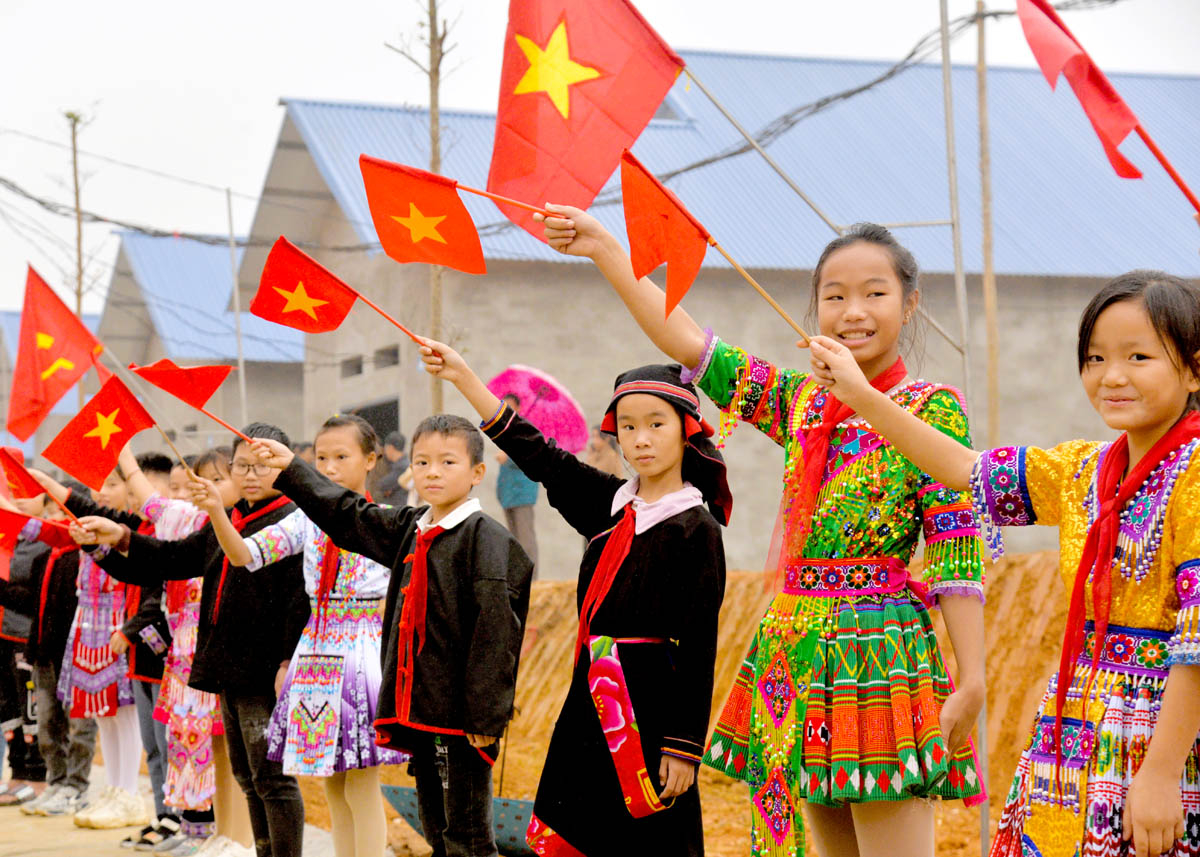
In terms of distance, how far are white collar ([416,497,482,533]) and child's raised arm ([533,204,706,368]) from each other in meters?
1.65

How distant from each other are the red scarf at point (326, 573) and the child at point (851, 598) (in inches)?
90.5

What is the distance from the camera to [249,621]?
5.32m

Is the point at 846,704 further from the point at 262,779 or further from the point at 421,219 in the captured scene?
the point at 262,779

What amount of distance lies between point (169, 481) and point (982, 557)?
19.5ft

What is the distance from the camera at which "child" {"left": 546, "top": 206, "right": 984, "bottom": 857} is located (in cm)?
279

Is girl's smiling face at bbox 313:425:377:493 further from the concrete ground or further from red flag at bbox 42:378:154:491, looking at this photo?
the concrete ground

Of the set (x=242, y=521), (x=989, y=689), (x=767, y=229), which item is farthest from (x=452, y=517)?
(x=767, y=229)

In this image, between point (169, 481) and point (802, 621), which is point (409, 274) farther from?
point (802, 621)

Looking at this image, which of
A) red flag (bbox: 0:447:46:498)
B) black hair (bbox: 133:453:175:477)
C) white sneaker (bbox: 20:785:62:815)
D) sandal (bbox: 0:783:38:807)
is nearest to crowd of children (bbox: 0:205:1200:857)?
red flag (bbox: 0:447:46:498)

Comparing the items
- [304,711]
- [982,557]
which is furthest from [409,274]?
[982,557]

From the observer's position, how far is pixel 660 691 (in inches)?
137

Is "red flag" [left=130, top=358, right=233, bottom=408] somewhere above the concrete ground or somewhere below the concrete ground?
above

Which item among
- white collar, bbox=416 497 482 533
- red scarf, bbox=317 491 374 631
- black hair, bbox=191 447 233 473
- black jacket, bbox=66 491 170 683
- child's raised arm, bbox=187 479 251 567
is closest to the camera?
white collar, bbox=416 497 482 533

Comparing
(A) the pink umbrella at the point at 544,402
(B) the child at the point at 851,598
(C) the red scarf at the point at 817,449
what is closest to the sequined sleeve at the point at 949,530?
(B) the child at the point at 851,598
